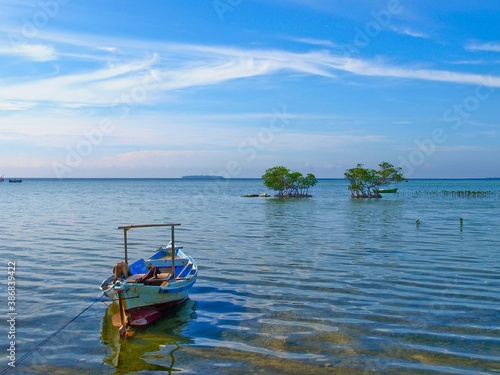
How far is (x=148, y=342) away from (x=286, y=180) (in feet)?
255

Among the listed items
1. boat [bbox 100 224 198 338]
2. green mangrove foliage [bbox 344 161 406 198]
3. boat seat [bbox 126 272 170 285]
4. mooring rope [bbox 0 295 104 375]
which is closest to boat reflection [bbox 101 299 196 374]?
boat [bbox 100 224 198 338]

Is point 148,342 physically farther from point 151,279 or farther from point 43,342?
point 151,279

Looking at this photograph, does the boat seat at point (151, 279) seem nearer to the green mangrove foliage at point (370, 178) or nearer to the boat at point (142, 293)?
the boat at point (142, 293)

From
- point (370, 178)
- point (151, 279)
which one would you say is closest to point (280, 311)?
point (151, 279)

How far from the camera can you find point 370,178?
84062 mm

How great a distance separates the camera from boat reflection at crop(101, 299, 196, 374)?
10.8m

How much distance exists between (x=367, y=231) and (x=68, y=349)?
86.5ft

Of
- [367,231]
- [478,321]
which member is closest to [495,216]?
[367,231]

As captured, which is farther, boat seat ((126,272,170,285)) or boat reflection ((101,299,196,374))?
boat seat ((126,272,170,285))

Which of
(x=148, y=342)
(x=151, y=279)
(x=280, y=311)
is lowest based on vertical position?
(x=148, y=342)

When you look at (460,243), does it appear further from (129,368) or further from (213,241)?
(129,368)

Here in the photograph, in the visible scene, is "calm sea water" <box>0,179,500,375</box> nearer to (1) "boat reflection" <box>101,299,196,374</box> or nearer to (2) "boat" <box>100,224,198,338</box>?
(1) "boat reflection" <box>101,299,196,374</box>

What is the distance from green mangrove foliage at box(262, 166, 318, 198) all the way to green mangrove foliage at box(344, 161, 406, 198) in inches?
312

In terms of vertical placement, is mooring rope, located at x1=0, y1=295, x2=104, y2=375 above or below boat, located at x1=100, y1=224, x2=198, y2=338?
below
